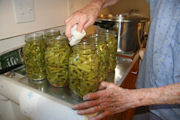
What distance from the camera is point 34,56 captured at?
1.94 feet

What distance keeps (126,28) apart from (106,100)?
0.66 m

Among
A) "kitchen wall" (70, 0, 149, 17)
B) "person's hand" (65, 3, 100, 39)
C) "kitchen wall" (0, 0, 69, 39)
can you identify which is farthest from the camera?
"kitchen wall" (70, 0, 149, 17)

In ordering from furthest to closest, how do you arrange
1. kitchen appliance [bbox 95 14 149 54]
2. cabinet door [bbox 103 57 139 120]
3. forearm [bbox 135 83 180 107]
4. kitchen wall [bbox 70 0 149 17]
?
kitchen wall [bbox 70 0 149 17] < kitchen appliance [bbox 95 14 149 54] < cabinet door [bbox 103 57 139 120] < forearm [bbox 135 83 180 107]

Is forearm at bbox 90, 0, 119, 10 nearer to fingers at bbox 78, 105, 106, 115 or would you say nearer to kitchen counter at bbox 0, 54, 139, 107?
kitchen counter at bbox 0, 54, 139, 107

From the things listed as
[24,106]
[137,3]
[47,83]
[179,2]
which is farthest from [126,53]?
[137,3]

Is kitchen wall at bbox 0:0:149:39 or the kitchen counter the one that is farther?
kitchen wall at bbox 0:0:149:39

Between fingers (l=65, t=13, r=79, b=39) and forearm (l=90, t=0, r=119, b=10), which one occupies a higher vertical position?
forearm (l=90, t=0, r=119, b=10)

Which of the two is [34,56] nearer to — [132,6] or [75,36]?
[75,36]

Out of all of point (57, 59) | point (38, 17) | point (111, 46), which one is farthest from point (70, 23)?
point (38, 17)

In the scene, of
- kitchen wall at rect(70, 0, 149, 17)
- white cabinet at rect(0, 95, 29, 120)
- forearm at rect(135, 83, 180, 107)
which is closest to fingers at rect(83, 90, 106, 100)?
forearm at rect(135, 83, 180, 107)

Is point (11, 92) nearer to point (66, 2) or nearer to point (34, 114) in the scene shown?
point (34, 114)

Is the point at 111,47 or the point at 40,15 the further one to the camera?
the point at 40,15

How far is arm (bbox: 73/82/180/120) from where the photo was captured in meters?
0.43

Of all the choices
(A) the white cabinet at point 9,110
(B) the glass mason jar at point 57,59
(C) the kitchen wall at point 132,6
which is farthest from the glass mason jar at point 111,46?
(C) the kitchen wall at point 132,6
